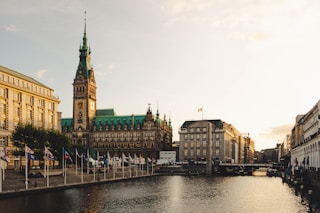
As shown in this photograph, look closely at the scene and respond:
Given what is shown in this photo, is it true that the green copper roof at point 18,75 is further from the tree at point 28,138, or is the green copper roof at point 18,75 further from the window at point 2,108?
the tree at point 28,138

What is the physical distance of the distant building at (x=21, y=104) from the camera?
120 metres

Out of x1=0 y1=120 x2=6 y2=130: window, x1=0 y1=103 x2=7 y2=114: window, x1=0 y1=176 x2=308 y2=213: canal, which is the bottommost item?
x1=0 y1=176 x2=308 y2=213: canal

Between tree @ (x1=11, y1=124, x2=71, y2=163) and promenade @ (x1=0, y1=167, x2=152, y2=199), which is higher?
tree @ (x1=11, y1=124, x2=71, y2=163)

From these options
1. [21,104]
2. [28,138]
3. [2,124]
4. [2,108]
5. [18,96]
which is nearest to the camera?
[28,138]

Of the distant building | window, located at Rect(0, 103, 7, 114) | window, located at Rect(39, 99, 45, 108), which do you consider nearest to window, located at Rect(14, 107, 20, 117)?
the distant building

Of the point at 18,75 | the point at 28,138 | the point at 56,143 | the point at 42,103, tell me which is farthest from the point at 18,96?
the point at 28,138

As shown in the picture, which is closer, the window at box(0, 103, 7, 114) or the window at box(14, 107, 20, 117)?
the window at box(0, 103, 7, 114)

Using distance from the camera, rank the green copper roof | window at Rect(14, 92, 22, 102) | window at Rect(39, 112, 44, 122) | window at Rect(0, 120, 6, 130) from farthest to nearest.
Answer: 1. window at Rect(39, 112, 44, 122)
2. window at Rect(14, 92, 22, 102)
3. the green copper roof
4. window at Rect(0, 120, 6, 130)

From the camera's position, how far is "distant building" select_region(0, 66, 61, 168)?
120 metres

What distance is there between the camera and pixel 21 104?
128125 millimetres

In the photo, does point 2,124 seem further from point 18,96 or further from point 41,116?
point 41,116

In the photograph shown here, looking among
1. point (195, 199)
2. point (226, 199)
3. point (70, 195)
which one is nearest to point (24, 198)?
point (70, 195)

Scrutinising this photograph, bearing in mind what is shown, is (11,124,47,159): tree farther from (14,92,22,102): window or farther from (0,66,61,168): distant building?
(14,92,22,102): window

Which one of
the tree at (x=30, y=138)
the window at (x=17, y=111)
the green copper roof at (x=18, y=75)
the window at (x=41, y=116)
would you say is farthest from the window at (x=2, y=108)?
the window at (x=41, y=116)
